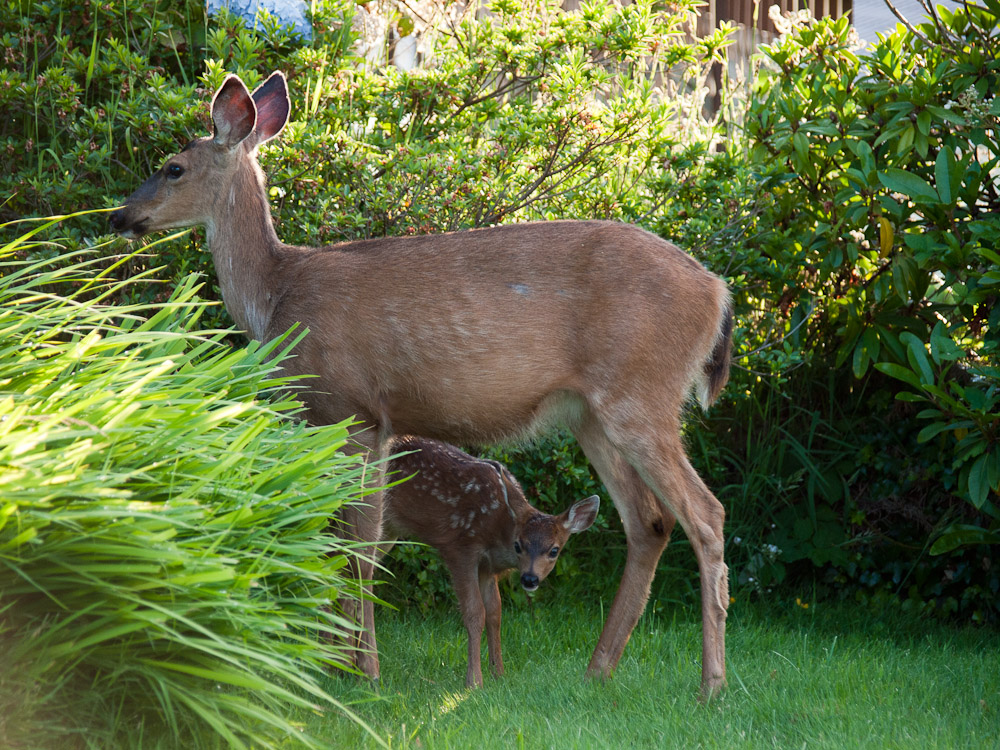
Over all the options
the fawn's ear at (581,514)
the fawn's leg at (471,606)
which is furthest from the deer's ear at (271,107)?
the fawn's ear at (581,514)

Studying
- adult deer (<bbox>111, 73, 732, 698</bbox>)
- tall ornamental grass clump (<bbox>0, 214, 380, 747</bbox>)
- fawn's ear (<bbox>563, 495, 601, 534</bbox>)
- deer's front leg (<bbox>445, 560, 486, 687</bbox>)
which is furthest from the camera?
fawn's ear (<bbox>563, 495, 601, 534</bbox>)

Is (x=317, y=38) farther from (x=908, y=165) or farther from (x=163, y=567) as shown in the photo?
(x=163, y=567)

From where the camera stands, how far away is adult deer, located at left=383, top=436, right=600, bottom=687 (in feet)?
17.5

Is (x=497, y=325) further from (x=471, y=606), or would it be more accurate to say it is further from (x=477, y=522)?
(x=471, y=606)

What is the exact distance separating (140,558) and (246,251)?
273 cm

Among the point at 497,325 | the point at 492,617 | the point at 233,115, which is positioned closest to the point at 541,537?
the point at 492,617

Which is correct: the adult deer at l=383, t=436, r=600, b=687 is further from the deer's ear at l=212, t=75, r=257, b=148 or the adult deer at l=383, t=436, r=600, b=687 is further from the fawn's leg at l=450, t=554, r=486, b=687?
the deer's ear at l=212, t=75, r=257, b=148

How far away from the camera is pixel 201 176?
511 centimetres

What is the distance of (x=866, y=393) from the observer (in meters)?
6.52

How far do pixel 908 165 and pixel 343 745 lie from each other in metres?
4.39

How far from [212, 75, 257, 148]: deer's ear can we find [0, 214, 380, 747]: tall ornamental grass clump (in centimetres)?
198

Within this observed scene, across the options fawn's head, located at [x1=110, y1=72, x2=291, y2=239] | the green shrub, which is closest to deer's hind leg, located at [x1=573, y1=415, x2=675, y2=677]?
the green shrub

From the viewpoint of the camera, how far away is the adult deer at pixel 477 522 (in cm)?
534

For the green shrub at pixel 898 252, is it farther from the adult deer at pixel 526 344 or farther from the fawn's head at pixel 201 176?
the fawn's head at pixel 201 176
